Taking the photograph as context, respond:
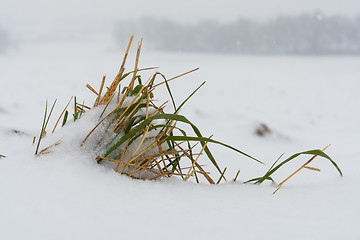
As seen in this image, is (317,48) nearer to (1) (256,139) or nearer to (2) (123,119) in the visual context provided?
(1) (256,139)

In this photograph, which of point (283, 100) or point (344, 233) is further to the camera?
point (283, 100)

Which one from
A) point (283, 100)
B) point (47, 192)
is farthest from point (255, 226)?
point (283, 100)

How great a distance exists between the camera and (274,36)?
55.4 feet

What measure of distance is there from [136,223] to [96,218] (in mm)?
73

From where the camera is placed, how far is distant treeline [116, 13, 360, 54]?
16500 millimetres

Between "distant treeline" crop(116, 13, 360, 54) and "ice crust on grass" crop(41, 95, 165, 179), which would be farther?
"distant treeline" crop(116, 13, 360, 54)

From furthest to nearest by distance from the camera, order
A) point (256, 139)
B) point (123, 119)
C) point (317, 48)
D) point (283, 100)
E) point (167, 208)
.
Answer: point (317, 48), point (283, 100), point (256, 139), point (123, 119), point (167, 208)

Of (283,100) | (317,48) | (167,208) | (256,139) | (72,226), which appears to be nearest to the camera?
(72,226)

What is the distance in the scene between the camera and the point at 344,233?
2.12 feet

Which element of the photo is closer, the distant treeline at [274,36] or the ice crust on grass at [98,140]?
the ice crust on grass at [98,140]

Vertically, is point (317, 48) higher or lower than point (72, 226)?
higher

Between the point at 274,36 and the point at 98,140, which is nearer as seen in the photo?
the point at 98,140

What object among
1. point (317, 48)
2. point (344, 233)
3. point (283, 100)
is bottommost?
point (283, 100)

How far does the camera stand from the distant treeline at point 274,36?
54.1 feet
